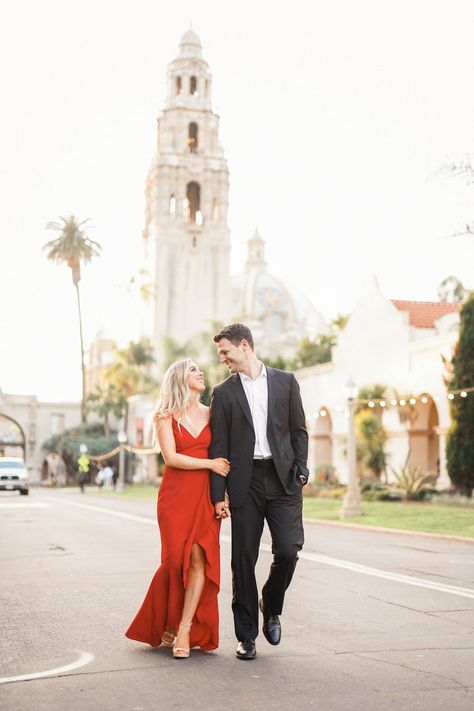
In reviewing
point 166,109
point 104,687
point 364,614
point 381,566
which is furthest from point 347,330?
point 166,109

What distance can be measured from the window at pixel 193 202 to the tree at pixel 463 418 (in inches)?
2271

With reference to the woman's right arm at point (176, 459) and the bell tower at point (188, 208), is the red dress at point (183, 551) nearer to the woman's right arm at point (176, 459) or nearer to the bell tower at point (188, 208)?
the woman's right arm at point (176, 459)

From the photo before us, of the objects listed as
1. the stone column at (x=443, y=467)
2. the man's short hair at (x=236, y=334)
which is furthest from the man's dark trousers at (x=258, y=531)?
the stone column at (x=443, y=467)

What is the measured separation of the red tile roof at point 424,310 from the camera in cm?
4084

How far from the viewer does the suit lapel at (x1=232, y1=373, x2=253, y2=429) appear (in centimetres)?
677

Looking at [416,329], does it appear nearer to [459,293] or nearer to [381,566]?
[381,566]

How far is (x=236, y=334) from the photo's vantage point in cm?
696

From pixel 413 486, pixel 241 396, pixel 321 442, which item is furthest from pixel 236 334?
pixel 321 442

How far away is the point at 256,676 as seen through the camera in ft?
19.8

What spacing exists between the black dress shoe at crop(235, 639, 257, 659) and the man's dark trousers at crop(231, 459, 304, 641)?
4.6 inches

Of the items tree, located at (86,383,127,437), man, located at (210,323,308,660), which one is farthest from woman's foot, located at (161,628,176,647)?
tree, located at (86,383,127,437)

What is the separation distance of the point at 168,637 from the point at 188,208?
83.0 metres

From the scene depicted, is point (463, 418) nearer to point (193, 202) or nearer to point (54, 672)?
point (54, 672)

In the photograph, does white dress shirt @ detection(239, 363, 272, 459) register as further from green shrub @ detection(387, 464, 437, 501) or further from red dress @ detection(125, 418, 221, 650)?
green shrub @ detection(387, 464, 437, 501)
